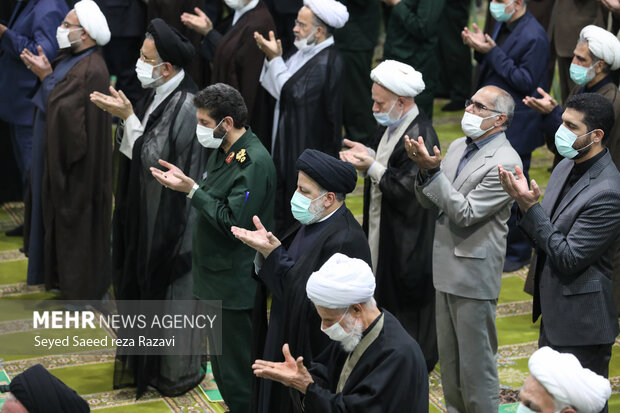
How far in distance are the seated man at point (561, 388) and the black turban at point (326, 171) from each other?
142 cm

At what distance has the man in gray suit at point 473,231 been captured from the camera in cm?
507

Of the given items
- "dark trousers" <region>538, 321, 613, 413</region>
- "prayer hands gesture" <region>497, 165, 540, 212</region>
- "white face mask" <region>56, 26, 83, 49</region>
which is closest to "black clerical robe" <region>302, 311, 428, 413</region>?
"prayer hands gesture" <region>497, 165, 540, 212</region>

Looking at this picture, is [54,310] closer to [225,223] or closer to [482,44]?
[225,223]

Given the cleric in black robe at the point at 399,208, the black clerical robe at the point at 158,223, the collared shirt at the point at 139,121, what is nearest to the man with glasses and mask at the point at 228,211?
the black clerical robe at the point at 158,223

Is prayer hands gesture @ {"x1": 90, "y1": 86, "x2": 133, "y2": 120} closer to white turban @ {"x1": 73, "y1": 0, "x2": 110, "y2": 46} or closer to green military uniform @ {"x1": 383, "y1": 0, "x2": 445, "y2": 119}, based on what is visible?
white turban @ {"x1": 73, "y1": 0, "x2": 110, "y2": 46}

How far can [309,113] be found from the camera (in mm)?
6996

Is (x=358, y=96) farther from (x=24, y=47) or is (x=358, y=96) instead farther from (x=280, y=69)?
A: (x=24, y=47)

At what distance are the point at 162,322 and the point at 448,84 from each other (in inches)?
230

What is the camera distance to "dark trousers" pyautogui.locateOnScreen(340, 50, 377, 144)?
942cm

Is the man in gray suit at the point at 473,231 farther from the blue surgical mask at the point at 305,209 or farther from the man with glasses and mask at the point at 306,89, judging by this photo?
the man with glasses and mask at the point at 306,89

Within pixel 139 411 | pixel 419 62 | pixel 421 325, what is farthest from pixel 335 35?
pixel 139 411

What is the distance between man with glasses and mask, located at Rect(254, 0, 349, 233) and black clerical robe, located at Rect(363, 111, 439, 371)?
103 centimetres

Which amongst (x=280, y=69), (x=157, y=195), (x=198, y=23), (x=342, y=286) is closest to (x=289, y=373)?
(x=342, y=286)

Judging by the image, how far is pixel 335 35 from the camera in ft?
30.8
